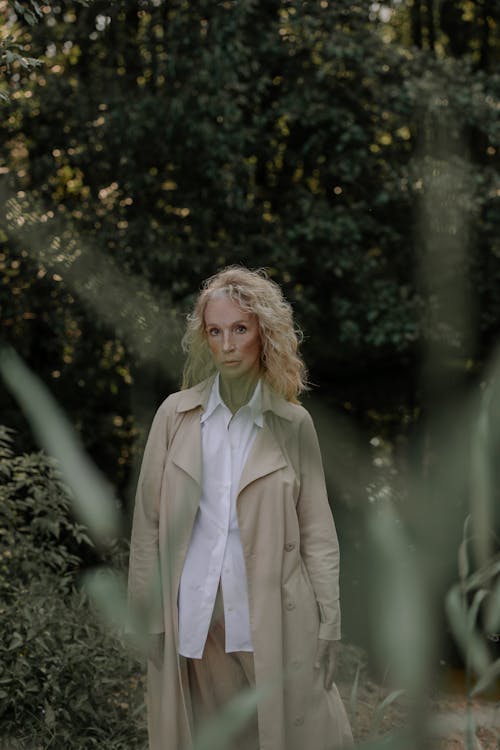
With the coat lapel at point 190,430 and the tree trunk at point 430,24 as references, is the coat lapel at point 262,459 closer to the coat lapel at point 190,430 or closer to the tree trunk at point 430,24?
the coat lapel at point 190,430

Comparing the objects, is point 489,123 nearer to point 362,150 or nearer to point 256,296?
point 362,150

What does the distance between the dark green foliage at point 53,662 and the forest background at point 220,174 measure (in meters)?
2.03

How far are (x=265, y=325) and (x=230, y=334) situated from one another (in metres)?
0.10

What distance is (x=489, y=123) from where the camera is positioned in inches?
254

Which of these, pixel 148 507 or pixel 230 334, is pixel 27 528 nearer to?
pixel 148 507

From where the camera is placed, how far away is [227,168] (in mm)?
6414

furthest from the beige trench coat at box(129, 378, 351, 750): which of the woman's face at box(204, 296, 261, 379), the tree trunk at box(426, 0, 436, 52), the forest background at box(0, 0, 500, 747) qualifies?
the tree trunk at box(426, 0, 436, 52)

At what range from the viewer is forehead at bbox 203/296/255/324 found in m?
2.15

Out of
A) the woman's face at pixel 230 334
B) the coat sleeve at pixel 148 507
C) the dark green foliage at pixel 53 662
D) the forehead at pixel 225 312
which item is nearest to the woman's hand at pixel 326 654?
the coat sleeve at pixel 148 507

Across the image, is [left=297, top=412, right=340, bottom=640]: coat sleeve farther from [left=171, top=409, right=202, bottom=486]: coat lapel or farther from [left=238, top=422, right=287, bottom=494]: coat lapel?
[left=171, top=409, right=202, bottom=486]: coat lapel

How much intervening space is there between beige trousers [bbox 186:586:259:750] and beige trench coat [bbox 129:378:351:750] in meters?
0.04

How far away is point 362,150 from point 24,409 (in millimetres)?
6542

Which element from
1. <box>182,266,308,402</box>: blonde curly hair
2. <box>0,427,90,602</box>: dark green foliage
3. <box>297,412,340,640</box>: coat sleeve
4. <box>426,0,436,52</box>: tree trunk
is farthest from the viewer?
<box>426,0,436,52</box>: tree trunk

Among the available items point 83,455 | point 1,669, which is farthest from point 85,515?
point 1,669
